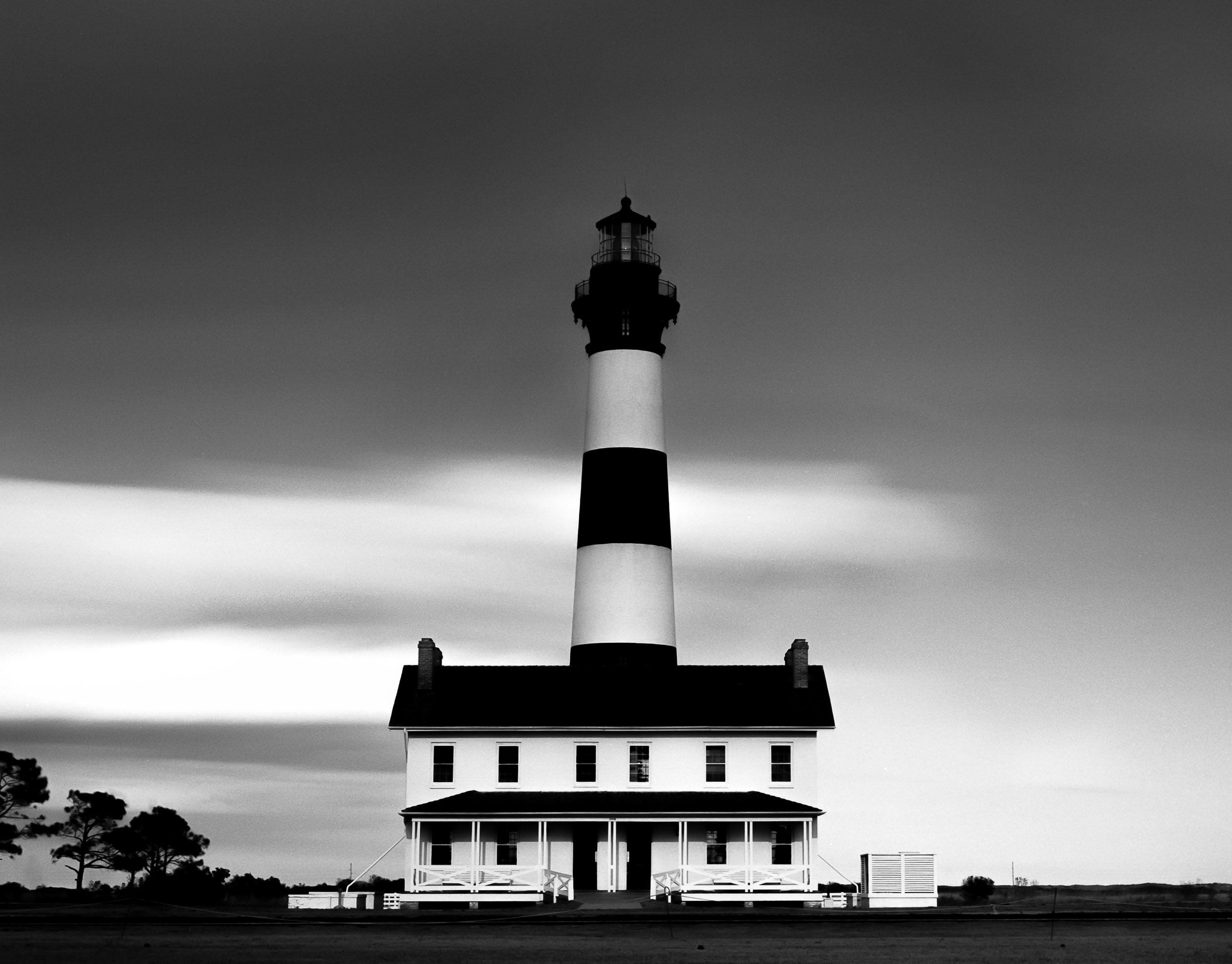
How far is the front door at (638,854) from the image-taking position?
171ft

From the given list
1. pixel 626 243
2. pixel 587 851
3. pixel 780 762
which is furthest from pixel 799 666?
pixel 626 243

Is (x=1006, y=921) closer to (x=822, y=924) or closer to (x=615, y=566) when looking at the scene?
(x=822, y=924)

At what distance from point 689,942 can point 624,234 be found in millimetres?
30535

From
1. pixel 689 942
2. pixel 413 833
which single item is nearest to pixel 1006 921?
pixel 689 942

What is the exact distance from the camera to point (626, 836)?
2058 inches

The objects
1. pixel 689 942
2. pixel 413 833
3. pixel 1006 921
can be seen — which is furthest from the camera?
pixel 413 833

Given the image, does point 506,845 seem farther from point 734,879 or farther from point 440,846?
point 734,879

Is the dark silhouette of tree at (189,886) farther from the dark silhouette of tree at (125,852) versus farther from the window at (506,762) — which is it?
the window at (506,762)

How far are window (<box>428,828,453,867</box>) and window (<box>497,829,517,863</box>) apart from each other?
1.34m

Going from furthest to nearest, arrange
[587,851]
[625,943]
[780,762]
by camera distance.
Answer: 1. [780,762]
2. [587,851]
3. [625,943]

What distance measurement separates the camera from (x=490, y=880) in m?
49.8

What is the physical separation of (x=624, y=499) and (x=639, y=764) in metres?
7.80

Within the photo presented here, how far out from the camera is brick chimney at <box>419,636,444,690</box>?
182ft

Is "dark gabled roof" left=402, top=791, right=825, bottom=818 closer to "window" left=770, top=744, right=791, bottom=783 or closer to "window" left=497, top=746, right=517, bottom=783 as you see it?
"window" left=497, top=746, right=517, bottom=783
